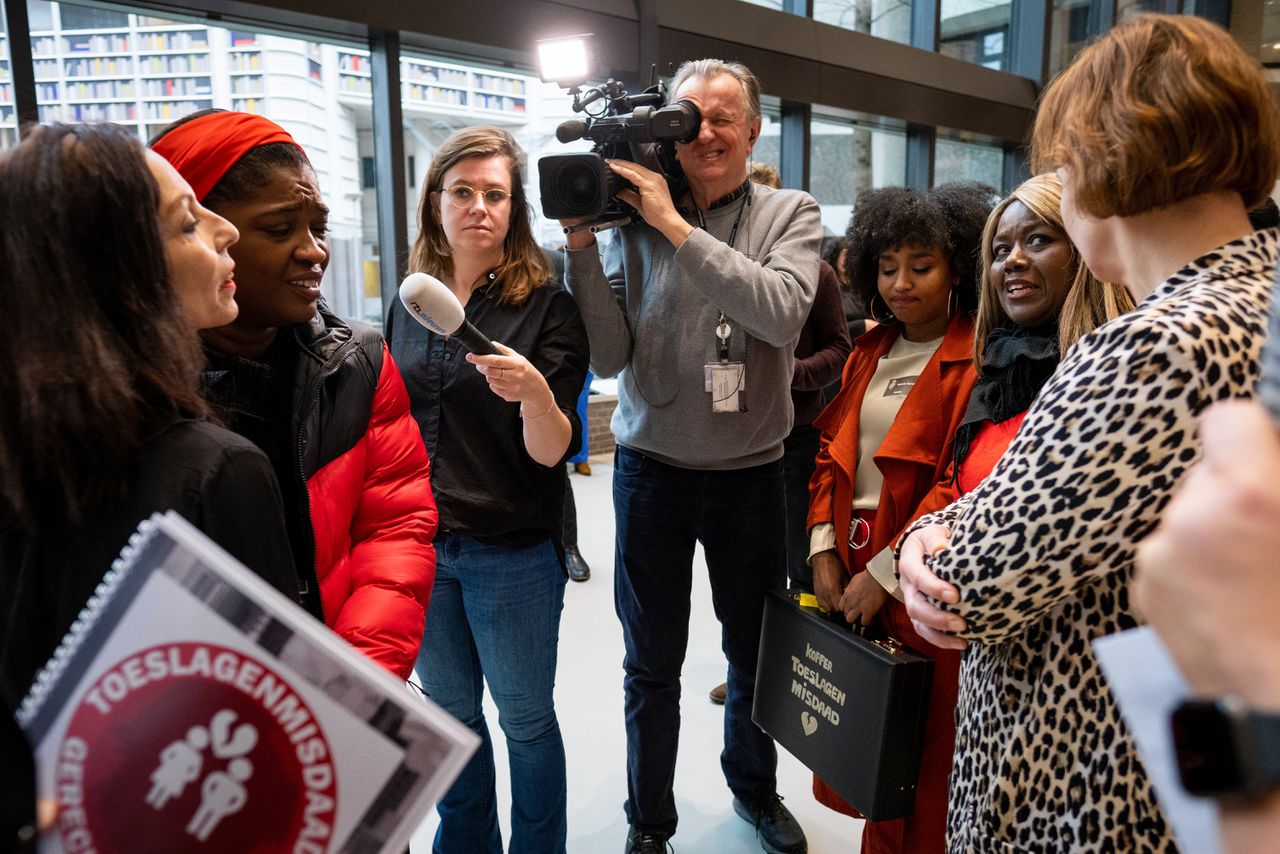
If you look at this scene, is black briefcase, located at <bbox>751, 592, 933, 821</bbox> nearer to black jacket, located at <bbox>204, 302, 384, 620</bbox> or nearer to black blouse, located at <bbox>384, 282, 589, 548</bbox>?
black blouse, located at <bbox>384, 282, 589, 548</bbox>

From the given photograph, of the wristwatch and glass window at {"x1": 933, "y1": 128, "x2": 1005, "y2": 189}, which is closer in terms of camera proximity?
the wristwatch

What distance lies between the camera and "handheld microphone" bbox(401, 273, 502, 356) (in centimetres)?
128

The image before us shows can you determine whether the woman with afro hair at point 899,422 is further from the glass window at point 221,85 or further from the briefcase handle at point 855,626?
the glass window at point 221,85

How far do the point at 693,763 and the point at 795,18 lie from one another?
4274mm

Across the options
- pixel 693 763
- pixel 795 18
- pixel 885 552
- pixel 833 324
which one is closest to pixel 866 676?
pixel 885 552

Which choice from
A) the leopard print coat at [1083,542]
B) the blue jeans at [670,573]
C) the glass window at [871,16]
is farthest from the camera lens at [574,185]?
the glass window at [871,16]

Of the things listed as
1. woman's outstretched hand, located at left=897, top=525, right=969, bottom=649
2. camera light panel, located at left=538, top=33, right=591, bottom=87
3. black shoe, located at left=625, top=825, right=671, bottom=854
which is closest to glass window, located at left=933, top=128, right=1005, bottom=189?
camera light panel, located at left=538, top=33, right=591, bottom=87

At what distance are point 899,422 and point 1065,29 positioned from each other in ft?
23.6

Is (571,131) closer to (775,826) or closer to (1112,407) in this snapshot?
(1112,407)

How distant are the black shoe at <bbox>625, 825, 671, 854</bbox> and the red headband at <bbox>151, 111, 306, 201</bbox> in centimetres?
160

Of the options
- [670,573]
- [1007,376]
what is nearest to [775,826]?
[670,573]

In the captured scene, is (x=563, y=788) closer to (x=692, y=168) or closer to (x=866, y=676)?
(x=866, y=676)

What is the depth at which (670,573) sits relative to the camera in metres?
1.97

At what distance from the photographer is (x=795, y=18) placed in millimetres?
5062
